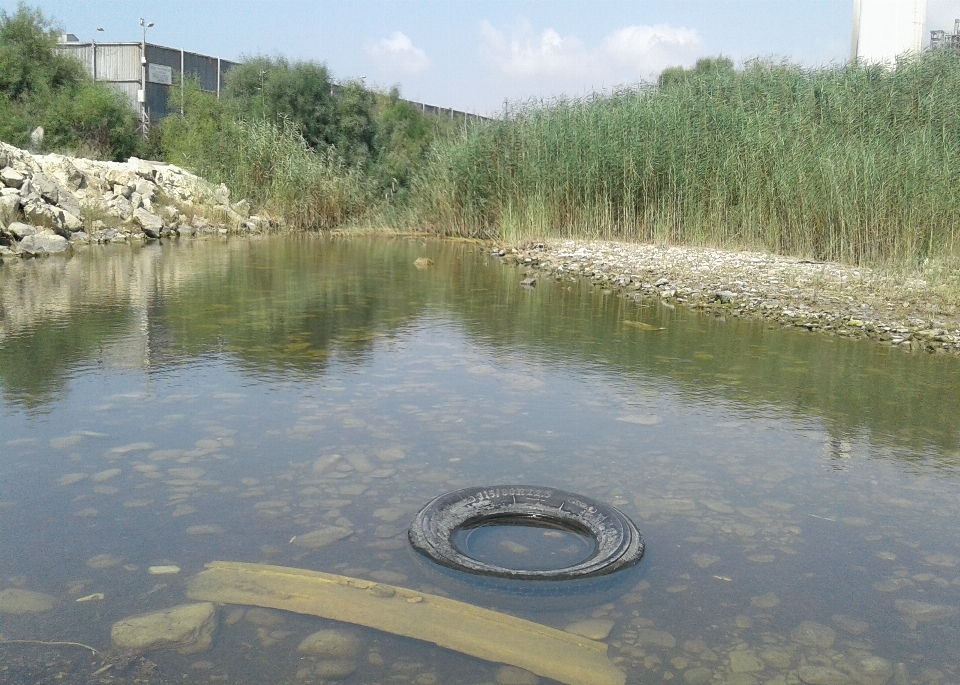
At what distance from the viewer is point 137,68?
27547mm

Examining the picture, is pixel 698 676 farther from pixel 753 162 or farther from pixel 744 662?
pixel 753 162

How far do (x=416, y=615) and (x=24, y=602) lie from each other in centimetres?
119

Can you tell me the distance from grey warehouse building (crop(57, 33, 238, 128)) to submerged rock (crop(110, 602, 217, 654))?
2667cm

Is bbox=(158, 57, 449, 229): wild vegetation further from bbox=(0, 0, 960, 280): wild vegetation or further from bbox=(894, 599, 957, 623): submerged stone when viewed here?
bbox=(894, 599, 957, 623): submerged stone

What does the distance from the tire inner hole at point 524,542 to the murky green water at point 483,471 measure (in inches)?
→ 0.8

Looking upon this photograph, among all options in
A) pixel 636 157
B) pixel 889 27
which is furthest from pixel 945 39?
pixel 636 157

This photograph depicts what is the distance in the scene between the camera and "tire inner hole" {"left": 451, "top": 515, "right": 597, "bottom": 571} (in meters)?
3.10

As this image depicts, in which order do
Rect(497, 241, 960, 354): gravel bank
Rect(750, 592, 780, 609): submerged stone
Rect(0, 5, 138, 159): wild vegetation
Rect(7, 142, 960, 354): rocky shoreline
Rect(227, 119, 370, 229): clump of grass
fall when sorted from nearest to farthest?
Rect(750, 592, 780, 609): submerged stone
Rect(497, 241, 960, 354): gravel bank
Rect(7, 142, 960, 354): rocky shoreline
Rect(227, 119, 370, 229): clump of grass
Rect(0, 5, 138, 159): wild vegetation

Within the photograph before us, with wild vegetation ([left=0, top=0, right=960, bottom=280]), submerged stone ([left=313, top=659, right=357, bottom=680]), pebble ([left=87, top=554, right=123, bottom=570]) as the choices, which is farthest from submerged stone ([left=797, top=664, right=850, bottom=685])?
wild vegetation ([left=0, top=0, right=960, bottom=280])

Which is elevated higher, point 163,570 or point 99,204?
point 99,204

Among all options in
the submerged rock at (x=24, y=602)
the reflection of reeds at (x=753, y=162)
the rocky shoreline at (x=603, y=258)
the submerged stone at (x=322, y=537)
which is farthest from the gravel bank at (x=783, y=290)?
the submerged rock at (x=24, y=602)

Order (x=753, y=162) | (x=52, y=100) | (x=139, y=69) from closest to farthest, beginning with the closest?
(x=753, y=162) < (x=52, y=100) < (x=139, y=69)

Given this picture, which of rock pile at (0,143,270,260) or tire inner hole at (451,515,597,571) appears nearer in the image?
tire inner hole at (451,515,597,571)

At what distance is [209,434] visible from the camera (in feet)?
14.1
